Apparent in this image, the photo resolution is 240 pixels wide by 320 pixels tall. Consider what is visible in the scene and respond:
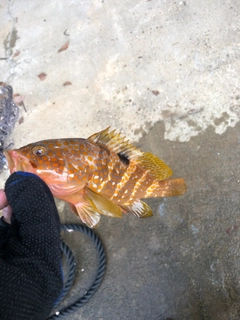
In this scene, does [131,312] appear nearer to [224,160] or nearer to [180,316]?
[180,316]

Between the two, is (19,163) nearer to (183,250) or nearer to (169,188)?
(169,188)

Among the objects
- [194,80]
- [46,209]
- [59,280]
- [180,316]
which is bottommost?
[180,316]

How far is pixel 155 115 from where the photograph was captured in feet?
8.15

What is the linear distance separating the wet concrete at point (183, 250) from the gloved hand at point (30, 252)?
901 mm

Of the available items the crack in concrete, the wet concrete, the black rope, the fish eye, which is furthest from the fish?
the crack in concrete

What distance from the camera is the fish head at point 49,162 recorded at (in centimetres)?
150

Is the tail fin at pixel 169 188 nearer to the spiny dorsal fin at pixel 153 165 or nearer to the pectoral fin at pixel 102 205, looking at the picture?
the spiny dorsal fin at pixel 153 165

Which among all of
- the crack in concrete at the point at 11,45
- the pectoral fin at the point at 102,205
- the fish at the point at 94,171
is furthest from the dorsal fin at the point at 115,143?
the crack in concrete at the point at 11,45

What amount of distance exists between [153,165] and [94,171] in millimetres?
360

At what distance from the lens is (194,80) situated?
8.04 ft

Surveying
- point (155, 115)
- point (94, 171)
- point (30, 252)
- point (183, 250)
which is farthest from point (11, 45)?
point (183, 250)

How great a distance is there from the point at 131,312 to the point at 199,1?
2.57 m

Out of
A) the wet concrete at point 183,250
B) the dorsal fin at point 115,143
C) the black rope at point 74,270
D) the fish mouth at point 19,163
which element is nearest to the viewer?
the fish mouth at point 19,163

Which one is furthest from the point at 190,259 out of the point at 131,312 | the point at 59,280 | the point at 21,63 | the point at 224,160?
the point at 21,63
